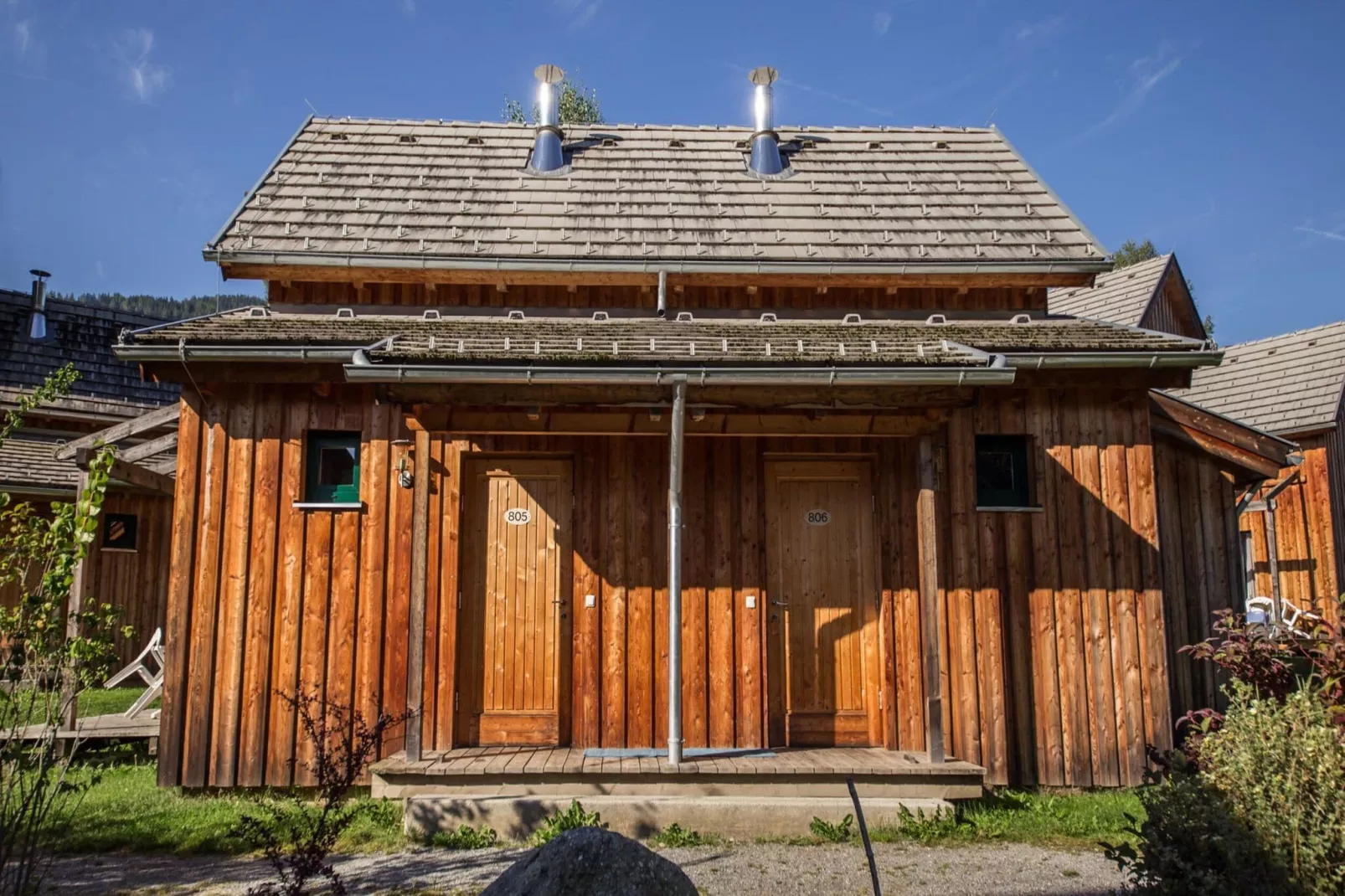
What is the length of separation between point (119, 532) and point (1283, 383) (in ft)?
Answer: 62.3

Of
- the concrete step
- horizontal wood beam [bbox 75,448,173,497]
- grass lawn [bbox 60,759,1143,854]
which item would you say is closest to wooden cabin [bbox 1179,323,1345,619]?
grass lawn [bbox 60,759,1143,854]

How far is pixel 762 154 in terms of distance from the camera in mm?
11008

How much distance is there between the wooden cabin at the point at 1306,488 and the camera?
14031mm

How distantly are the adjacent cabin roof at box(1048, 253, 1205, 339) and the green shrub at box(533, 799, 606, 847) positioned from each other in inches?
531

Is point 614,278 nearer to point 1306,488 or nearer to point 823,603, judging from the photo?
point 823,603

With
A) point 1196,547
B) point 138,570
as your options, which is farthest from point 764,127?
point 138,570

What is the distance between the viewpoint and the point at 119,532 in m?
14.8

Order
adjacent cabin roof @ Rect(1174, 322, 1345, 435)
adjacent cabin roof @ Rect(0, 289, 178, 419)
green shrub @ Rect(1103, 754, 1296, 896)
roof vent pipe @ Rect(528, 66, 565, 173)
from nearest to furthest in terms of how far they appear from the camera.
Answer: green shrub @ Rect(1103, 754, 1296, 896) → roof vent pipe @ Rect(528, 66, 565, 173) → adjacent cabin roof @ Rect(1174, 322, 1345, 435) → adjacent cabin roof @ Rect(0, 289, 178, 419)

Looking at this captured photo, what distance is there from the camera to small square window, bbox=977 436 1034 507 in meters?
8.28

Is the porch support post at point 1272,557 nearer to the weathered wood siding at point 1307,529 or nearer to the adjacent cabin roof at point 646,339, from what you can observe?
the weathered wood siding at point 1307,529

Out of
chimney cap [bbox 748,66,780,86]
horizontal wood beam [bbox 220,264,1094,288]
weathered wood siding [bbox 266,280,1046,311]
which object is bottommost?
weathered wood siding [bbox 266,280,1046,311]

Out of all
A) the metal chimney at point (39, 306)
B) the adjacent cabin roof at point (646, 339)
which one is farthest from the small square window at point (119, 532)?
the adjacent cabin roof at point (646, 339)

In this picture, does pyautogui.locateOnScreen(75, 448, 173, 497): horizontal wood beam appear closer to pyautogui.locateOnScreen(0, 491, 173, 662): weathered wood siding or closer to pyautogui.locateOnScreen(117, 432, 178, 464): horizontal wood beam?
pyautogui.locateOnScreen(117, 432, 178, 464): horizontal wood beam

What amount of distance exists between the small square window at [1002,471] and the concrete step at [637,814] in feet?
9.85
